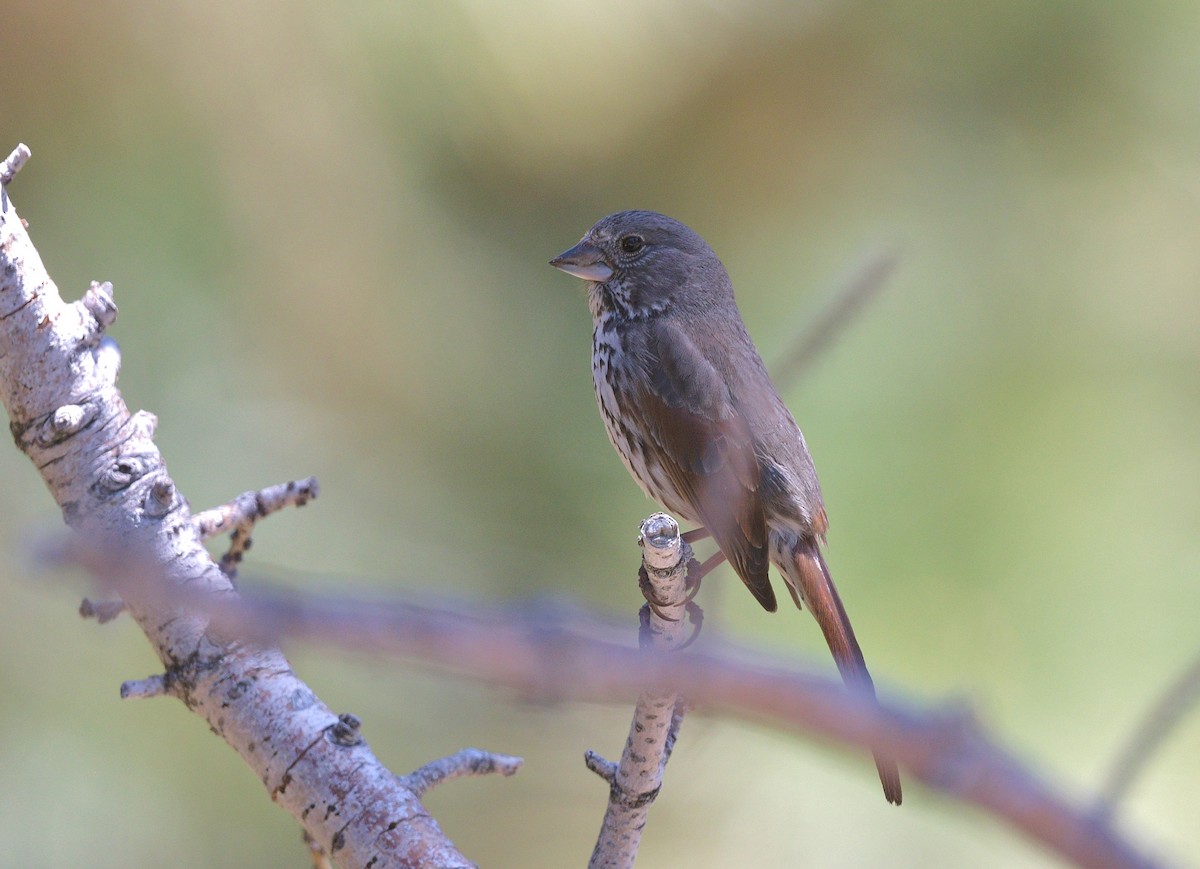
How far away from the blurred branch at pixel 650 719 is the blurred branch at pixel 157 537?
30 centimetres

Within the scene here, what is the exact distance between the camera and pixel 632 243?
8.28 feet

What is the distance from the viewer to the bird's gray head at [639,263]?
8.14 ft

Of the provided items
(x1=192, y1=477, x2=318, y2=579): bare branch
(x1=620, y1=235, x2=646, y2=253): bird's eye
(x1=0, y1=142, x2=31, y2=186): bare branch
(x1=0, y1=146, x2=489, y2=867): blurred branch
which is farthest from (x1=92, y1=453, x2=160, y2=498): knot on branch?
(x1=620, y1=235, x2=646, y2=253): bird's eye

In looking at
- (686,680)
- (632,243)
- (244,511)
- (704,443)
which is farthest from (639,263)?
(686,680)

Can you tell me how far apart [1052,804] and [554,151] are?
2949mm

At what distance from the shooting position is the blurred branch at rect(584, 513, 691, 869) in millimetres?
1499

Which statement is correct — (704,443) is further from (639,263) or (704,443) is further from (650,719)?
(650,719)

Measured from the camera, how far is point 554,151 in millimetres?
3295

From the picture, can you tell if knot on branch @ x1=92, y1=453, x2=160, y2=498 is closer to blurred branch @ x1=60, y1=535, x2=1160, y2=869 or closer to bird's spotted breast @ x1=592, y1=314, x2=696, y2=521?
bird's spotted breast @ x1=592, y1=314, x2=696, y2=521

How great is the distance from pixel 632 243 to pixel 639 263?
0.05m

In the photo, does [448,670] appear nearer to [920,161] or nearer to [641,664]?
[641,664]

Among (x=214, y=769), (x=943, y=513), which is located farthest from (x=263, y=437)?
(x=943, y=513)

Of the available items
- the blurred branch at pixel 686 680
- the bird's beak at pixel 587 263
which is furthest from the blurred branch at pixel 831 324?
the bird's beak at pixel 587 263

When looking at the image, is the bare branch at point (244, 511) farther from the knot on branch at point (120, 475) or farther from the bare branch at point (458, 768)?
the bare branch at point (458, 768)
